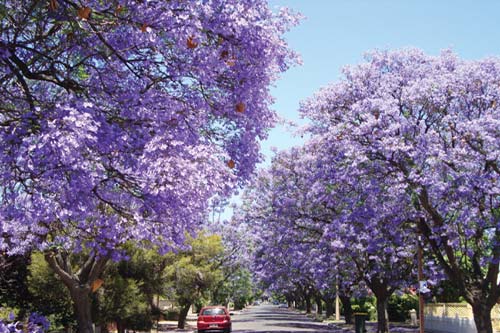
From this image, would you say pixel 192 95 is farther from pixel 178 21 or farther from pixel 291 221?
pixel 291 221

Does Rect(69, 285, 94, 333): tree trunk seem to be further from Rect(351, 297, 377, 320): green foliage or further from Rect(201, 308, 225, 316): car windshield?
Rect(351, 297, 377, 320): green foliage

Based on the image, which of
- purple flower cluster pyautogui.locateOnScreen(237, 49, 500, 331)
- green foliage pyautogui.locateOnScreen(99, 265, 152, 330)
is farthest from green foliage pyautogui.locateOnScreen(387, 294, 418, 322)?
green foliage pyautogui.locateOnScreen(99, 265, 152, 330)

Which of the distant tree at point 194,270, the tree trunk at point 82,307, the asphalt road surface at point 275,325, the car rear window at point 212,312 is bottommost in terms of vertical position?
the asphalt road surface at point 275,325

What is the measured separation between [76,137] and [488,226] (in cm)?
1479

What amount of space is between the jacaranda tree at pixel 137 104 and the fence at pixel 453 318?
928 inches

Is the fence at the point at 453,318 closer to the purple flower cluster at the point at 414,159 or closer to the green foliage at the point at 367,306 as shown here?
the purple flower cluster at the point at 414,159

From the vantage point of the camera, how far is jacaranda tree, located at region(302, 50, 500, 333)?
1750 centimetres

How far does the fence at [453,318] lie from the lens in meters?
29.0

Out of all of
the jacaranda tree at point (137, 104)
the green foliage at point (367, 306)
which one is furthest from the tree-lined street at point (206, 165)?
the green foliage at point (367, 306)

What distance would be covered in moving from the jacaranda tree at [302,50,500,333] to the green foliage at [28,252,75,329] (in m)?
10.9

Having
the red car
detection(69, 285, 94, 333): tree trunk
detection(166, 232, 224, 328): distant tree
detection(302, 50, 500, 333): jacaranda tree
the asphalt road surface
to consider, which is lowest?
the asphalt road surface

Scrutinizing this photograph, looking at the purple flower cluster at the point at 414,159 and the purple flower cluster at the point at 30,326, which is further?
the purple flower cluster at the point at 414,159

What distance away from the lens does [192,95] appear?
26.9ft

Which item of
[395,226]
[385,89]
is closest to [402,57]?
[385,89]
